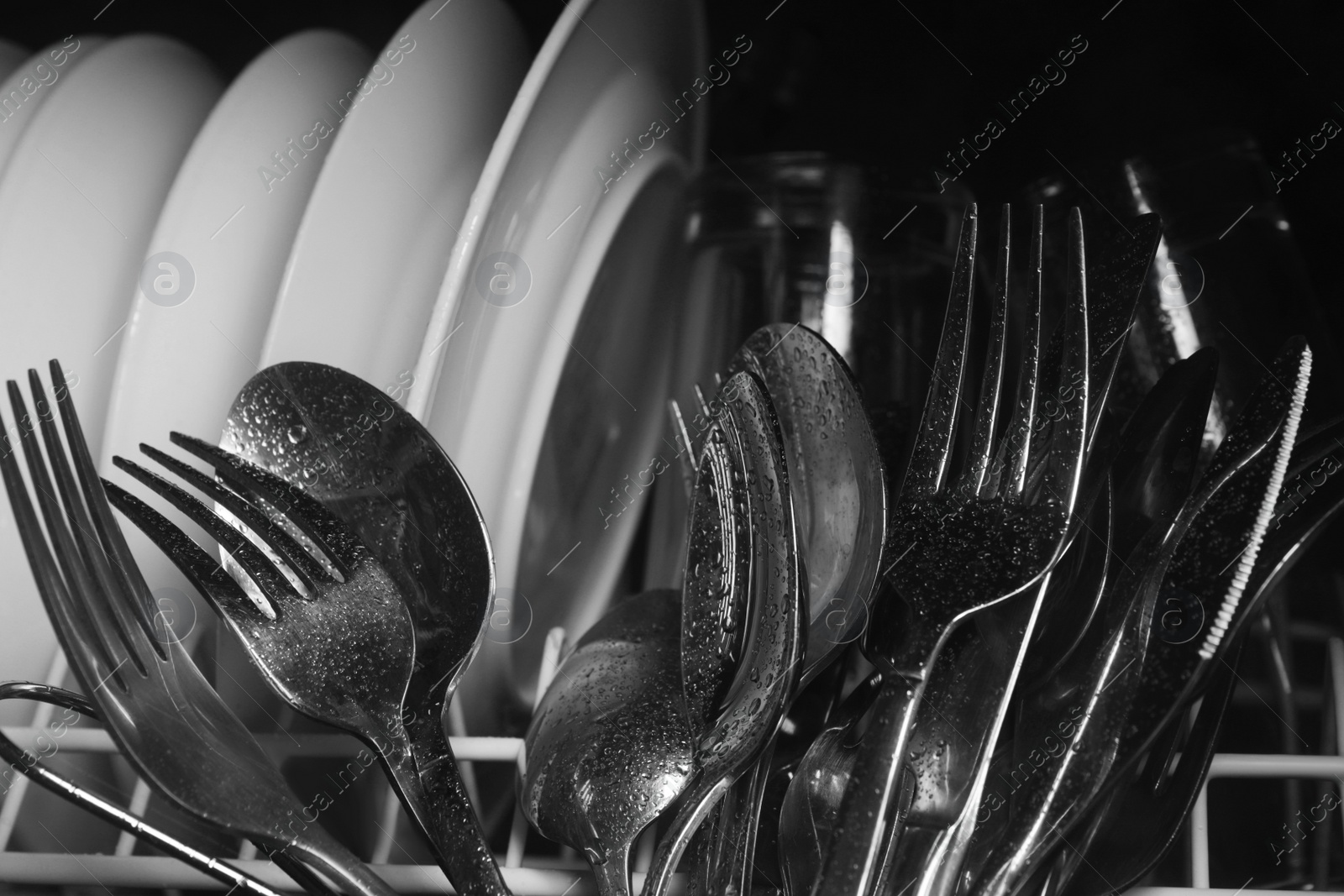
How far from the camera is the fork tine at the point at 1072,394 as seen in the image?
31 cm

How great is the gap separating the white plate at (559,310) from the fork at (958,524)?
0.17 meters

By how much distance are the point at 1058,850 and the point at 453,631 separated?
219 millimetres

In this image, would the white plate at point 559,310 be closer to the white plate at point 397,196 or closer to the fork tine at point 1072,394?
the white plate at point 397,196

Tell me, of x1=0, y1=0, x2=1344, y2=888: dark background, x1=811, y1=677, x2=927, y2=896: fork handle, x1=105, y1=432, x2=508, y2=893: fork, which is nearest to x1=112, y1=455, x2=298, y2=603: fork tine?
x1=105, y1=432, x2=508, y2=893: fork

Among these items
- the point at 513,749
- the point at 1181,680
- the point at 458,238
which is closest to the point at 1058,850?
the point at 1181,680

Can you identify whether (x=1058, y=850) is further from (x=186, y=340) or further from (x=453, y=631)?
(x=186, y=340)

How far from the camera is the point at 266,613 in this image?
348mm

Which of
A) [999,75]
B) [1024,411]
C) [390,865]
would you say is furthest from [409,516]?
[999,75]

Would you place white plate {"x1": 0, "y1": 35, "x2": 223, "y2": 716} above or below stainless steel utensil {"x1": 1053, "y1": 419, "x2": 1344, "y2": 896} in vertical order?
above

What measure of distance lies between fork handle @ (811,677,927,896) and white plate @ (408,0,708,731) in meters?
0.19

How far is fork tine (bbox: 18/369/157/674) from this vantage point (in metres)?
0.30

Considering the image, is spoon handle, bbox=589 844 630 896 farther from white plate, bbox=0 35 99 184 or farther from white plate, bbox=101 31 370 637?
white plate, bbox=0 35 99 184

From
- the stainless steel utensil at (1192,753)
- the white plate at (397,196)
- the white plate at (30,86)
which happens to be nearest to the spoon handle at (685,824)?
the stainless steel utensil at (1192,753)

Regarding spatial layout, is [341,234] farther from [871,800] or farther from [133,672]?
[871,800]
